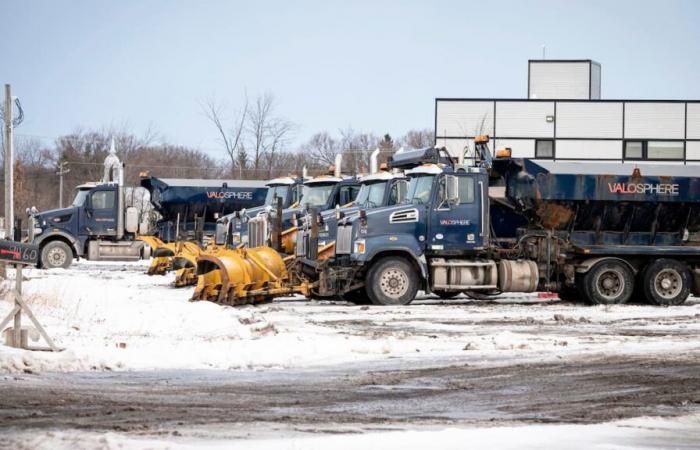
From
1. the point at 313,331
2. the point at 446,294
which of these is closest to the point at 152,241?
the point at 446,294

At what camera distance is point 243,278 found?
20953mm

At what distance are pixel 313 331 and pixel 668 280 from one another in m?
10.1

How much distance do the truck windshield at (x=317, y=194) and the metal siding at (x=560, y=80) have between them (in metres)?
28.5

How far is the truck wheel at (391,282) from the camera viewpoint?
21766 mm

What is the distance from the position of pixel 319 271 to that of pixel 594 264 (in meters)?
5.82

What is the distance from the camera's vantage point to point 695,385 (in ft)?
35.9

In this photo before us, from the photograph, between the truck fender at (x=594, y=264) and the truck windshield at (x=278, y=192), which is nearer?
the truck fender at (x=594, y=264)

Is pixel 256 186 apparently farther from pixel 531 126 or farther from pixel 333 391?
pixel 333 391

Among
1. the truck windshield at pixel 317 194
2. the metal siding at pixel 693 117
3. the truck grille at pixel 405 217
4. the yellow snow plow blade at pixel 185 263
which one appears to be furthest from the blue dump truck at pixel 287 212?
the metal siding at pixel 693 117

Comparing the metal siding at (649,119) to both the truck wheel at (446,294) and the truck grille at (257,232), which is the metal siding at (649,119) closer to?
the truck wheel at (446,294)

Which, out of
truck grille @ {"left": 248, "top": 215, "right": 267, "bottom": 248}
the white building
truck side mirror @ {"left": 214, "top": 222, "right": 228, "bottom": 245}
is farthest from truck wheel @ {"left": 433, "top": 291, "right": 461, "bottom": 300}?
the white building

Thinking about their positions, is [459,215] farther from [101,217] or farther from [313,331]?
[101,217]

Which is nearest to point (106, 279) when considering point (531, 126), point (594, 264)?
point (594, 264)

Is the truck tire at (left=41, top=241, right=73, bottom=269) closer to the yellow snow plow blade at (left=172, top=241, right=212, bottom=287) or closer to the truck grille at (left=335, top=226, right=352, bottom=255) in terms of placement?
the yellow snow plow blade at (left=172, top=241, right=212, bottom=287)
